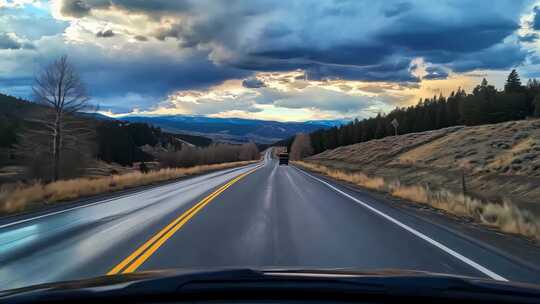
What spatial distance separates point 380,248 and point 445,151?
50246 millimetres

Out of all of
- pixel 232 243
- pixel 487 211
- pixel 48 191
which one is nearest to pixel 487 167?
pixel 487 211

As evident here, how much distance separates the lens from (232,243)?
899 cm

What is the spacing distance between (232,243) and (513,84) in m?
110

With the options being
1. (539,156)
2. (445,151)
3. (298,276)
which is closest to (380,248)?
(298,276)

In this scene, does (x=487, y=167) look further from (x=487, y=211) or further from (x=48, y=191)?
(x=48, y=191)

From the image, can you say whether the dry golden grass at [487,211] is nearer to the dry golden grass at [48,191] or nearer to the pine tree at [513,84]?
the dry golden grass at [48,191]

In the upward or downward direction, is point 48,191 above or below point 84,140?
below

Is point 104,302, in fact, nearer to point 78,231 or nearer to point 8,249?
point 8,249

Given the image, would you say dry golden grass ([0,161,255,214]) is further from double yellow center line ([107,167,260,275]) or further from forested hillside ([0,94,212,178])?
forested hillside ([0,94,212,178])

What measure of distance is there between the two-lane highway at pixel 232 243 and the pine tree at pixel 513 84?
330 feet

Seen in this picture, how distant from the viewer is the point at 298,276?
3818 mm

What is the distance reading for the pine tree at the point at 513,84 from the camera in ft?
338

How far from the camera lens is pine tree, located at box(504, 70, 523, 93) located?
103m

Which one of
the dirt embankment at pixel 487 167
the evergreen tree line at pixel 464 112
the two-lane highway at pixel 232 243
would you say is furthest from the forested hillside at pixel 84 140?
the evergreen tree line at pixel 464 112
